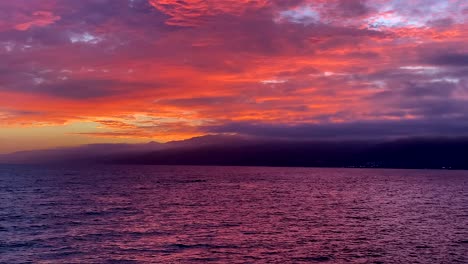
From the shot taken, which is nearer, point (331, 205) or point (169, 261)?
point (169, 261)

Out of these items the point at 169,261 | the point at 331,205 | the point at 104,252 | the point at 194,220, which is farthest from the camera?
the point at 331,205

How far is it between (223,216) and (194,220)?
675 centimetres

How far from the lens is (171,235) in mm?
50469

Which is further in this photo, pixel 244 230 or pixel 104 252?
pixel 244 230

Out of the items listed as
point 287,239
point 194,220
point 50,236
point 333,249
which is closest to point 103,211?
point 194,220

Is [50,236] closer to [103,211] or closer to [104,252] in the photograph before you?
[104,252]

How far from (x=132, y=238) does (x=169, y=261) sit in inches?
446

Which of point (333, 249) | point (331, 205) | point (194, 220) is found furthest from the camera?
point (331, 205)

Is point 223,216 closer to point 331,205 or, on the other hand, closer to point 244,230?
point 244,230

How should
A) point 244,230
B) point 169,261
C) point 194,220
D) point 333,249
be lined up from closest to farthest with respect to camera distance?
1. point 169,261
2. point 333,249
3. point 244,230
4. point 194,220

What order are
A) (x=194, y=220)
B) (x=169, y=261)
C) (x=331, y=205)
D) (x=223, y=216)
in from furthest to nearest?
(x=331, y=205) < (x=223, y=216) < (x=194, y=220) < (x=169, y=261)

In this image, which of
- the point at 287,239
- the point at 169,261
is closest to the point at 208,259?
the point at 169,261

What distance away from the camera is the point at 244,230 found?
2168 inches

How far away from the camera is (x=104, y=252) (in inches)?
1609
